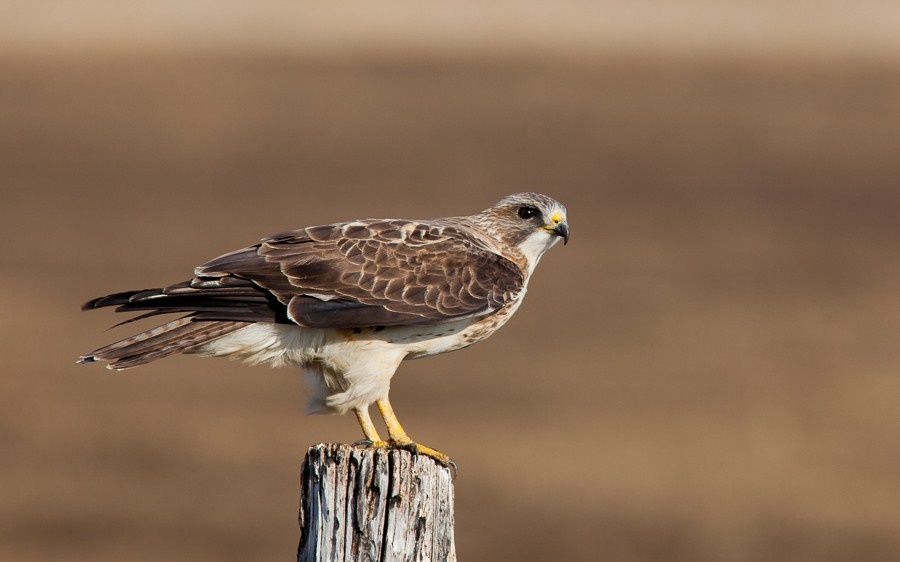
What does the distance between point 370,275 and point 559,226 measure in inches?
52.6

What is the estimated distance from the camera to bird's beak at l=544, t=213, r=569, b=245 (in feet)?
26.4

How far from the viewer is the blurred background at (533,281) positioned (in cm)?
1305

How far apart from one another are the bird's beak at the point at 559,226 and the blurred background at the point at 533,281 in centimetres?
267

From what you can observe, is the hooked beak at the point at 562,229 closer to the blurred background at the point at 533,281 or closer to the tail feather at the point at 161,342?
the tail feather at the point at 161,342

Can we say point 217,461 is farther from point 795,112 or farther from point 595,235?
point 795,112

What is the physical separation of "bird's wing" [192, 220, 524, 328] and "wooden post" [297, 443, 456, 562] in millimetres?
1234

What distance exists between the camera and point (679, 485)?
44.2ft

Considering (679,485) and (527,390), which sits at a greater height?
(527,390)

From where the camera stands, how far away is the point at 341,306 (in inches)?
274

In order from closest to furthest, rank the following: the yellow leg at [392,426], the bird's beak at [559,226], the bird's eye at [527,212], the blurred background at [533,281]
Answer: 1. the yellow leg at [392,426]
2. the bird's beak at [559,226]
3. the bird's eye at [527,212]
4. the blurred background at [533,281]

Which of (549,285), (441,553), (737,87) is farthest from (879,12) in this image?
(441,553)

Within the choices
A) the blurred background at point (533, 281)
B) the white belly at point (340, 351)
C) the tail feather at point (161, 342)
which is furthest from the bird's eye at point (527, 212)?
the blurred background at point (533, 281)

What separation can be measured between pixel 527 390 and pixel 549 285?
417 cm

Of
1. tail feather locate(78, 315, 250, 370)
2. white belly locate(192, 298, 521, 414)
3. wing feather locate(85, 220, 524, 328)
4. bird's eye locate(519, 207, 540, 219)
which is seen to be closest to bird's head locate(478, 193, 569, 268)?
bird's eye locate(519, 207, 540, 219)
